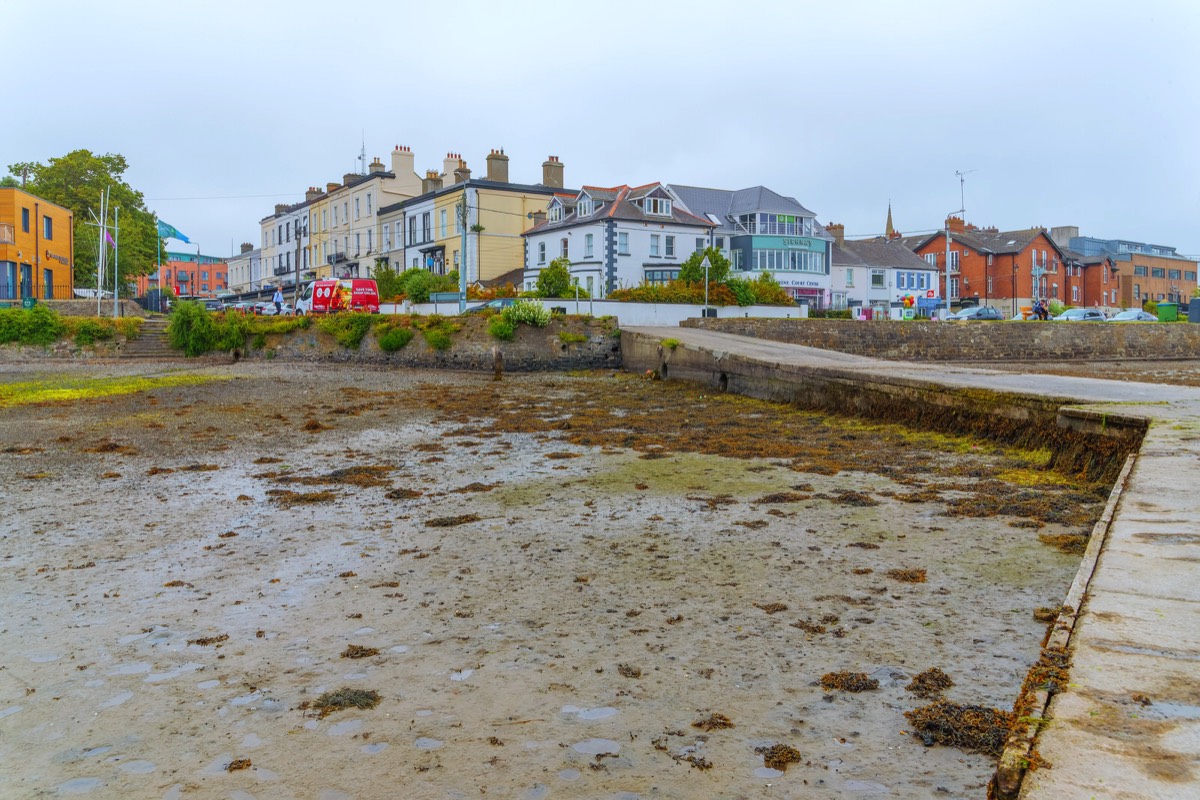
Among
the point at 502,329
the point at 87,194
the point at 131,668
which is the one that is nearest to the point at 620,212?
the point at 502,329

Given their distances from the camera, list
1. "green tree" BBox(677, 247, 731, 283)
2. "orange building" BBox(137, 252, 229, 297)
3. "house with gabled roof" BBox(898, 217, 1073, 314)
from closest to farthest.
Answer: "green tree" BBox(677, 247, 731, 283)
"house with gabled roof" BBox(898, 217, 1073, 314)
"orange building" BBox(137, 252, 229, 297)

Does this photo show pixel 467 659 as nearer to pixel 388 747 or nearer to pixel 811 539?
pixel 388 747

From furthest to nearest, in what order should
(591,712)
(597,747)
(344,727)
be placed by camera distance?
(591,712)
(344,727)
(597,747)

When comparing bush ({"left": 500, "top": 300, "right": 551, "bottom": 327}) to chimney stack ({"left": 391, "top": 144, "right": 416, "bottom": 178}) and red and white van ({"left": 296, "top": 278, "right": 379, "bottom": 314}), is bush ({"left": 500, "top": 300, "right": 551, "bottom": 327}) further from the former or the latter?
chimney stack ({"left": 391, "top": 144, "right": 416, "bottom": 178})

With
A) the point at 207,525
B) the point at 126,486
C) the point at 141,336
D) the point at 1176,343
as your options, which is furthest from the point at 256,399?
the point at 1176,343

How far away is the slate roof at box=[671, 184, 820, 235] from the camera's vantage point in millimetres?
53094

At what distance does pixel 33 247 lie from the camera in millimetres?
40375

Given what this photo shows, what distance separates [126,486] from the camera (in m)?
8.16

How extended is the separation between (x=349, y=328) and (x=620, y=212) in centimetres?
2049

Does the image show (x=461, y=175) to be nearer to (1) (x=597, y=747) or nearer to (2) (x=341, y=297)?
(2) (x=341, y=297)

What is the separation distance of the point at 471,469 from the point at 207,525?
120 inches

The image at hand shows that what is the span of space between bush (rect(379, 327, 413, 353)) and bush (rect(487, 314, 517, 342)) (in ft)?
10.2

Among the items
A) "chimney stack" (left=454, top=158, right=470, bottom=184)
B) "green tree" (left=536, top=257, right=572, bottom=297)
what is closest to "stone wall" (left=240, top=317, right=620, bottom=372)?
"green tree" (left=536, top=257, right=572, bottom=297)

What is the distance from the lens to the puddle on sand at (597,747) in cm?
314
